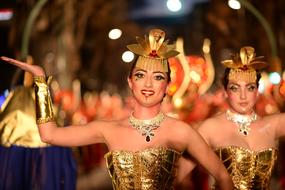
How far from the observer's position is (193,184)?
38.5ft

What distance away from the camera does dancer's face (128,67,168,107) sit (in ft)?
21.0

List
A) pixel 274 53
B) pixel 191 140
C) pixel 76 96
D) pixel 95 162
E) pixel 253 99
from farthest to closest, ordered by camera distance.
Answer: pixel 76 96 < pixel 95 162 < pixel 274 53 < pixel 253 99 < pixel 191 140

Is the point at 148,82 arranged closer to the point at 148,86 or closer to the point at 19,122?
the point at 148,86

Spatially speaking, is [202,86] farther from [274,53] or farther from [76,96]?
[76,96]

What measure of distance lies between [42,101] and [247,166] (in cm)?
211

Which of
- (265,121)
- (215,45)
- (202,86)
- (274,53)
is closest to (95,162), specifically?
(202,86)

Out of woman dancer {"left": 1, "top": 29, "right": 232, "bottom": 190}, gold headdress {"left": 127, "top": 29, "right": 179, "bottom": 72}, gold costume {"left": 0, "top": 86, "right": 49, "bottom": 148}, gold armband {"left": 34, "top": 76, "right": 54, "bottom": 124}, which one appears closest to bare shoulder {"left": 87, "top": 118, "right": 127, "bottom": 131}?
woman dancer {"left": 1, "top": 29, "right": 232, "bottom": 190}

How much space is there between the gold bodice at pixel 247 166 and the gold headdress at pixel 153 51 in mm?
1214

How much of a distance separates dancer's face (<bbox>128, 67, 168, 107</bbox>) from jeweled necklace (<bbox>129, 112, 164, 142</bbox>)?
0.14m

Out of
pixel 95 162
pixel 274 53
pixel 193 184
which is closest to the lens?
pixel 193 184

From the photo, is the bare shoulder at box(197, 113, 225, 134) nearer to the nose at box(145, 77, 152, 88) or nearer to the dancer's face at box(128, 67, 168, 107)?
the dancer's face at box(128, 67, 168, 107)

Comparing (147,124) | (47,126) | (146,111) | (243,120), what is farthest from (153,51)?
(243,120)

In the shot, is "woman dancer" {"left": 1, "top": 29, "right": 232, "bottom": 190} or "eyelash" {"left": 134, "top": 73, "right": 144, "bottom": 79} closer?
"woman dancer" {"left": 1, "top": 29, "right": 232, "bottom": 190}

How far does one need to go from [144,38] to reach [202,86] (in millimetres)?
15140
